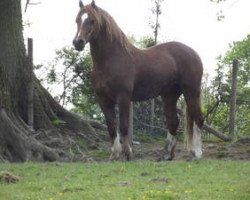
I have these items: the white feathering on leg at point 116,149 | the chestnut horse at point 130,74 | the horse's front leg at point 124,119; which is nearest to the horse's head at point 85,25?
the chestnut horse at point 130,74

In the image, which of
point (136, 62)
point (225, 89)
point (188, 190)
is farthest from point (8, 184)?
point (225, 89)

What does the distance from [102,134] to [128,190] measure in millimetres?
6457

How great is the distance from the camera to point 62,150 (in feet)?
37.9

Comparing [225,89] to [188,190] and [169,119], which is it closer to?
[169,119]

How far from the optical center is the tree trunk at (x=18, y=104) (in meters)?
10.7

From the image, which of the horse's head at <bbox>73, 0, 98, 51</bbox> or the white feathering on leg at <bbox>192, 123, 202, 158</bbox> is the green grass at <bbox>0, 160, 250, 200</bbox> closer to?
the white feathering on leg at <bbox>192, 123, 202, 158</bbox>

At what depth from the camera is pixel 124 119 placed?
10.2 m

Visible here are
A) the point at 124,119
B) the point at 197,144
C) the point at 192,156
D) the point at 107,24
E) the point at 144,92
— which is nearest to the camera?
the point at 107,24

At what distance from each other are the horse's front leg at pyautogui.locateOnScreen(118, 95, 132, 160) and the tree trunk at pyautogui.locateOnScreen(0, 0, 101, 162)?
4.62ft

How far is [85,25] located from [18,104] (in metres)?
2.91

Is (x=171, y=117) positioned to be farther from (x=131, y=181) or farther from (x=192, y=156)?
(x=131, y=181)

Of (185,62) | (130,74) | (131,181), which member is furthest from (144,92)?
(131,181)

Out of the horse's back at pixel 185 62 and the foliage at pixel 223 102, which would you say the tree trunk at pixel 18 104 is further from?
the foliage at pixel 223 102

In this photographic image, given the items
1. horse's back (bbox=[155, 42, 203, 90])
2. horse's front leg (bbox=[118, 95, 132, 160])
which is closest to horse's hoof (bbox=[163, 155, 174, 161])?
horse's front leg (bbox=[118, 95, 132, 160])
